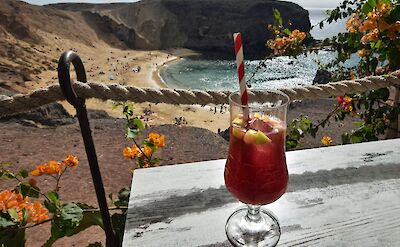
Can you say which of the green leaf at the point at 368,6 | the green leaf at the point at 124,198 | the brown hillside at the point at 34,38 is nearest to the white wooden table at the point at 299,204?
the green leaf at the point at 124,198

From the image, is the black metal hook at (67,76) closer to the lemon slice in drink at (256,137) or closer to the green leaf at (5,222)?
the lemon slice in drink at (256,137)

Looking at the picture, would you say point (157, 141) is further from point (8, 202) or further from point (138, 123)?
point (8, 202)

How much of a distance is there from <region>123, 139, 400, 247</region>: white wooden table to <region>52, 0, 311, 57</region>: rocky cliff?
49.6 meters

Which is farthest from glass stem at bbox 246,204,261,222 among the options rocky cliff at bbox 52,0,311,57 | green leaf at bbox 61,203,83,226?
rocky cliff at bbox 52,0,311,57

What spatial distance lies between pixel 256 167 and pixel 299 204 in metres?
0.22

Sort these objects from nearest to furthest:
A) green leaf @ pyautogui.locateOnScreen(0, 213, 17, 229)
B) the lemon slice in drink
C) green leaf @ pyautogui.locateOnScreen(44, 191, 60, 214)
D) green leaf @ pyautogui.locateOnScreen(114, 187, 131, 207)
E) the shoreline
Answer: the lemon slice in drink < green leaf @ pyautogui.locateOnScreen(0, 213, 17, 229) < green leaf @ pyautogui.locateOnScreen(44, 191, 60, 214) < green leaf @ pyautogui.locateOnScreen(114, 187, 131, 207) < the shoreline

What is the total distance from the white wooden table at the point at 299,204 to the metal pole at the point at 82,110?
15cm

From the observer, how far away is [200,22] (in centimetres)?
5609

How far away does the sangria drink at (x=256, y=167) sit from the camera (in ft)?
2.92

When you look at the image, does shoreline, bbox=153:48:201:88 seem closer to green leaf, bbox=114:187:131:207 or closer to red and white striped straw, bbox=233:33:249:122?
green leaf, bbox=114:187:131:207

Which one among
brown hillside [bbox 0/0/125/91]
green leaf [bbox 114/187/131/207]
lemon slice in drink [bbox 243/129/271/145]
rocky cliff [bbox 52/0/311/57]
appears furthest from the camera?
rocky cliff [bbox 52/0/311/57]

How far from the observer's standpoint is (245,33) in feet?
174

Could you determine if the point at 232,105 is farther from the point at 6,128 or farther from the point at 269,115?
the point at 6,128

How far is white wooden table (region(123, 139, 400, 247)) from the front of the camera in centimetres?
89
